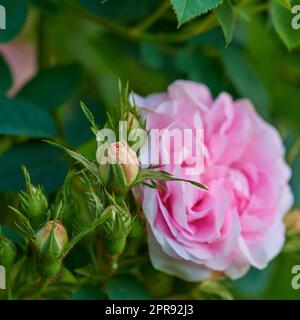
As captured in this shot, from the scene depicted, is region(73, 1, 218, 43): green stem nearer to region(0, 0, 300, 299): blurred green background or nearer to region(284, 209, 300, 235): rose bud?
region(0, 0, 300, 299): blurred green background

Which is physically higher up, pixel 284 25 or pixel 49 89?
pixel 284 25

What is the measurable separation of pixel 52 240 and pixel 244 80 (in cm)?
42

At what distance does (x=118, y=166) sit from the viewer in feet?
1.83

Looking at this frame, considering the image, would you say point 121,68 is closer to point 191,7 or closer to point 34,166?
point 34,166

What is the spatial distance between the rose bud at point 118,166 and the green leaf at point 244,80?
352 mm

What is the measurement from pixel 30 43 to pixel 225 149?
57 cm

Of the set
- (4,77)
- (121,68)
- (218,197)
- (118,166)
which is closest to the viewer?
(118,166)

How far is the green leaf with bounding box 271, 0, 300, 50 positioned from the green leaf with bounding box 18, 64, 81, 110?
0.87 ft

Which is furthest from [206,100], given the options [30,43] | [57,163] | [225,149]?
[30,43]

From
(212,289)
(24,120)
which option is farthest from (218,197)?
(24,120)

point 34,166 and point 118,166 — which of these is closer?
point 118,166

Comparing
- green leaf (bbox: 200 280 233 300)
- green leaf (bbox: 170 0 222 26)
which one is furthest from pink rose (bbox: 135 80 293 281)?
green leaf (bbox: 170 0 222 26)
